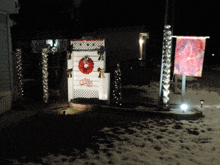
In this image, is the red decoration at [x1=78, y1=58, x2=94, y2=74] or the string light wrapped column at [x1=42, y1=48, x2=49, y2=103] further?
the string light wrapped column at [x1=42, y1=48, x2=49, y2=103]

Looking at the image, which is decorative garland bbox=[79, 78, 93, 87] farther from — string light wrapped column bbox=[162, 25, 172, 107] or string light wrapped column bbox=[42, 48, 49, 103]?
string light wrapped column bbox=[162, 25, 172, 107]

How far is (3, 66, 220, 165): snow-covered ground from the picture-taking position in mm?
4160

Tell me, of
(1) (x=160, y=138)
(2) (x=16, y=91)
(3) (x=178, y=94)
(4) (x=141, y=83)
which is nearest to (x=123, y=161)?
(1) (x=160, y=138)

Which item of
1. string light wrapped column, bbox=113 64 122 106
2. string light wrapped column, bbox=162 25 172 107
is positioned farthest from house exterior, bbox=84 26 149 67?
string light wrapped column, bbox=162 25 172 107

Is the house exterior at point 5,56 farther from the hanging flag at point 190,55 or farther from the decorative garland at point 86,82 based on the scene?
the hanging flag at point 190,55

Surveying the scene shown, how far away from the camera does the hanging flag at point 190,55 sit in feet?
23.3

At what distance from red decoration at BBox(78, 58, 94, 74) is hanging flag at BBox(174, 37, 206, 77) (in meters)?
3.77

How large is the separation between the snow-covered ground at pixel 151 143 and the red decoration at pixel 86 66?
2.52 meters

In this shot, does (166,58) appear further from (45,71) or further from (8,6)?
(8,6)

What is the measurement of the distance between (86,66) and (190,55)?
4.51 m

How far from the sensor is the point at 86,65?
8.66 m

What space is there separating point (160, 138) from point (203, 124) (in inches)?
87.0

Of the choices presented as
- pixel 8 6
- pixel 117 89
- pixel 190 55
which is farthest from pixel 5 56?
pixel 190 55

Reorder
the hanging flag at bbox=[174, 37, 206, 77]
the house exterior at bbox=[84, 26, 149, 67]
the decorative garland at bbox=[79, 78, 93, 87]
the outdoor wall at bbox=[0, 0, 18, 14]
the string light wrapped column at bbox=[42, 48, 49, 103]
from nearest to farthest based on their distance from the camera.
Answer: the hanging flag at bbox=[174, 37, 206, 77] → the outdoor wall at bbox=[0, 0, 18, 14] → the decorative garland at bbox=[79, 78, 93, 87] → the string light wrapped column at bbox=[42, 48, 49, 103] → the house exterior at bbox=[84, 26, 149, 67]
